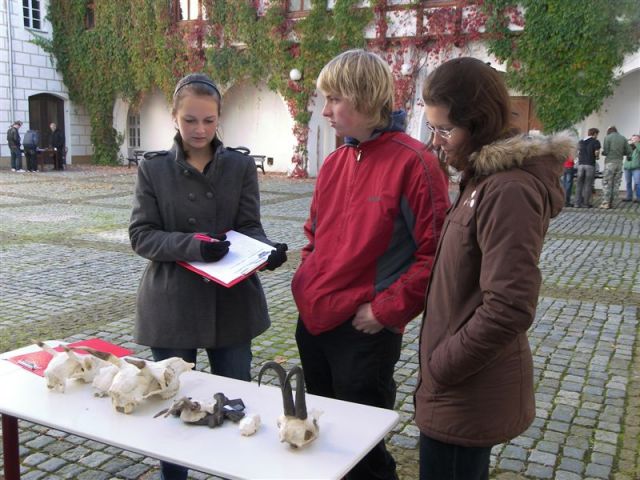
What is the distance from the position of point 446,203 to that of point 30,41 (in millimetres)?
24168

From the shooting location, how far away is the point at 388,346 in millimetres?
2365

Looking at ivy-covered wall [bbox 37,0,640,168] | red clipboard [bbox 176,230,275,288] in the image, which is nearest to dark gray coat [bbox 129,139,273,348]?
red clipboard [bbox 176,230,275,288]

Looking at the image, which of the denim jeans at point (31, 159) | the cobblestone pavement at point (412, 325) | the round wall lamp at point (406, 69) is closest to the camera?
the cobblestone pavement at point (412, 325)

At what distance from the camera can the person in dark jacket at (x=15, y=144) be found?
2061 cm

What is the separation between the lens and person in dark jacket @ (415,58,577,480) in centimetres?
161

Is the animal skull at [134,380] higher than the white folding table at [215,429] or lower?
higher

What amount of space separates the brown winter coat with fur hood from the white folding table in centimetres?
20

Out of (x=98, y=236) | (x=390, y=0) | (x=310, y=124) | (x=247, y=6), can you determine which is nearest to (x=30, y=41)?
(x=247, y=6)

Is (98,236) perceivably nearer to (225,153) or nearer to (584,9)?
(225,153)

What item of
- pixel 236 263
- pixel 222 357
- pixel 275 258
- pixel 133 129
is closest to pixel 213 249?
pixel 236 263

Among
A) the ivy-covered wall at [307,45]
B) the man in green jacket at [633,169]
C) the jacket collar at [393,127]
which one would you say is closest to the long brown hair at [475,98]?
the jacket collar at [393,127]

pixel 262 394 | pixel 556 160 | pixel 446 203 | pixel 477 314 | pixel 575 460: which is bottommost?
pixel 575 460

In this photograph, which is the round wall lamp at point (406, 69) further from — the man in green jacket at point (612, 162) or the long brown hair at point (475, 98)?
the long brown hair at point (475, 98)

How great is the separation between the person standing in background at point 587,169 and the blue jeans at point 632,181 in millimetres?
1163
